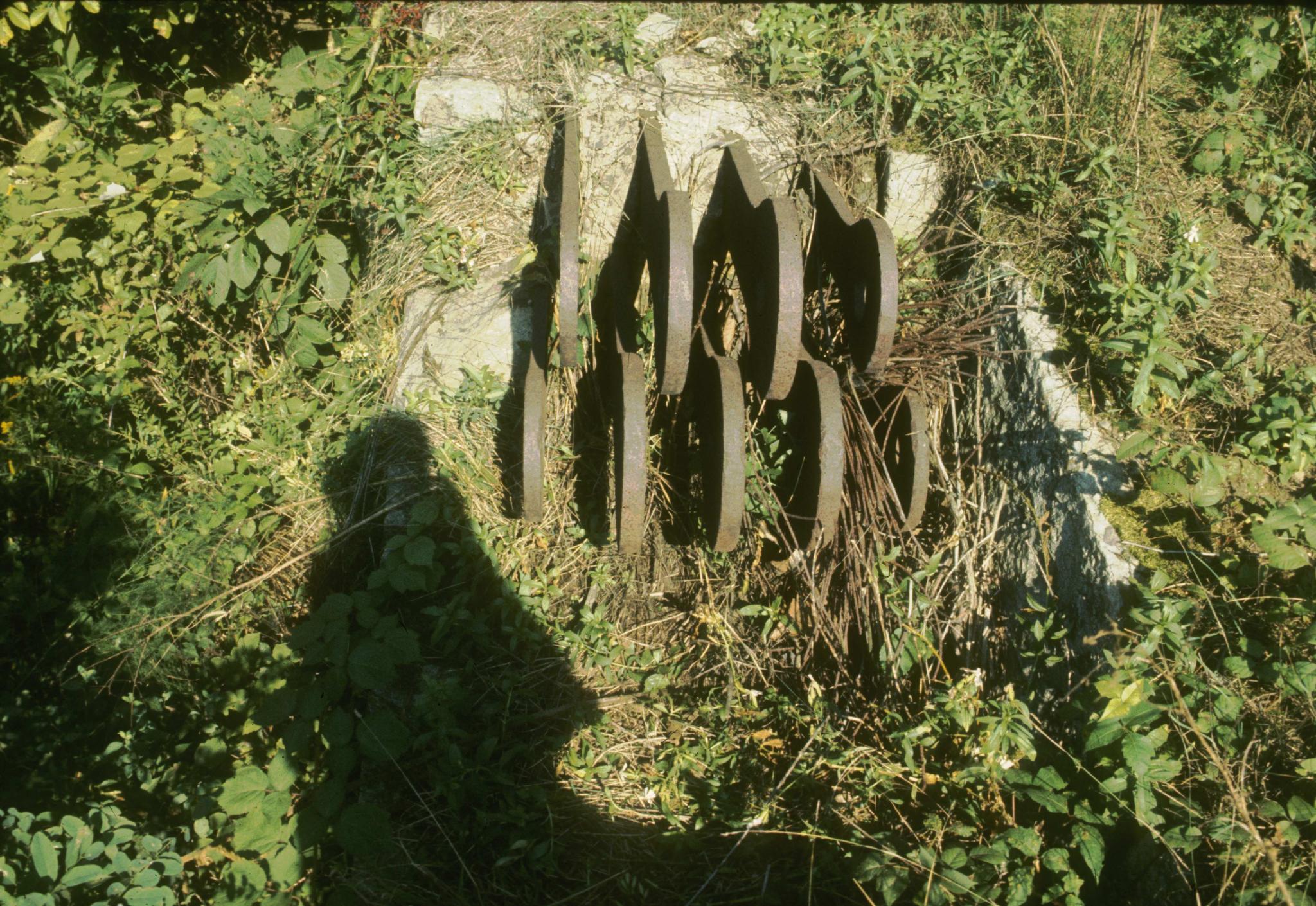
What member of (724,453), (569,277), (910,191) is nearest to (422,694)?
(724,453)

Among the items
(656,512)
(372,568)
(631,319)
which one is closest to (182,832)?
(372,568)

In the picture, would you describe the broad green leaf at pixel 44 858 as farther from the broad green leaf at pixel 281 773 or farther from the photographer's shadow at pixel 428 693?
the photographer's shadow at pixel 428 693

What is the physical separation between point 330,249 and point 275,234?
22 centimetres

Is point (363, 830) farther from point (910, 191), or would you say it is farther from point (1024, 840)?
point (910, 191)

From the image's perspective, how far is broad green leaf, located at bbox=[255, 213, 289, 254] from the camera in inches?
138

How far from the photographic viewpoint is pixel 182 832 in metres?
2.67

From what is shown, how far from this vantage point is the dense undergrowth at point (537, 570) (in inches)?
91.6

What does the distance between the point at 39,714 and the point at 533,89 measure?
10.9ft

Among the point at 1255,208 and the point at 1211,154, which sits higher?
the point at 1211,154

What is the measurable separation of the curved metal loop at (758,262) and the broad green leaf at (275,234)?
66.8 inches

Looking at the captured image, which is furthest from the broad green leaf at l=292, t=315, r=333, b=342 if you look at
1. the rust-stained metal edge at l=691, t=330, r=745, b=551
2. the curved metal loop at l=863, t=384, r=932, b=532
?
the curved metal loop at l=863, t=384, r=932, b=532

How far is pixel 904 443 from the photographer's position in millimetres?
3064

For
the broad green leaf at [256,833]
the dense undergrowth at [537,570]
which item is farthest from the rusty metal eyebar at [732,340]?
the broad green leaf at [256,833]

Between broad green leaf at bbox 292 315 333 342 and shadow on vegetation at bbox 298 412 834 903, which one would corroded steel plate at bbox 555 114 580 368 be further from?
broad green leaf at bbox 292 315 333 342
